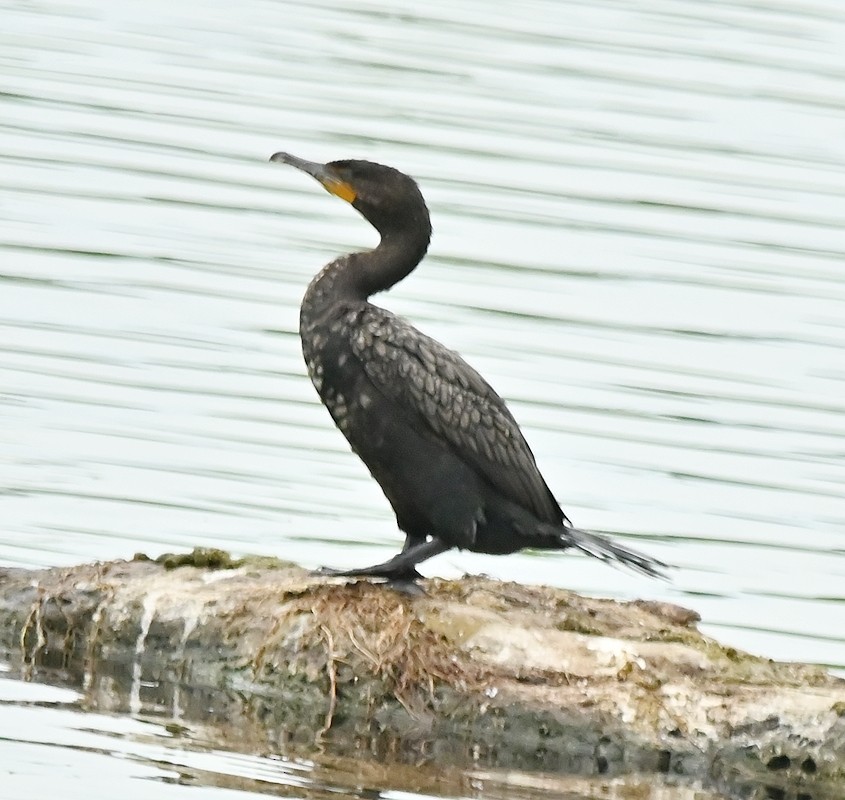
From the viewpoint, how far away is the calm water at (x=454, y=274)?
10820 mm

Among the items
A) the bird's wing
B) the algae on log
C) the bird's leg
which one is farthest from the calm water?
the bird's wing

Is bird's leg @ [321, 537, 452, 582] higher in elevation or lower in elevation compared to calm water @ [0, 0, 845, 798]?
lower

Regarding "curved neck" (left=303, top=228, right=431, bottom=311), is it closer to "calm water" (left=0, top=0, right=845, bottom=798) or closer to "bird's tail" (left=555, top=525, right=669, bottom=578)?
"bird's tail" (left=555, top=525, right=669, bottom=578)

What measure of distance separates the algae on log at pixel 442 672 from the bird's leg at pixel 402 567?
65 millimetres

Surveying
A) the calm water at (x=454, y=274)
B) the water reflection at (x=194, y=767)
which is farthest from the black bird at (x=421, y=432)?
the calm water at (x=454, y=274)

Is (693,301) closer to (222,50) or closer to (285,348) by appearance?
(285,348)

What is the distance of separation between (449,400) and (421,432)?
0.15 metres

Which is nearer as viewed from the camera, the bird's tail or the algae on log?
the algae on log

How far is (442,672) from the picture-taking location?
773 cm

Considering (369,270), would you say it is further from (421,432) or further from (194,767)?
(194,767)

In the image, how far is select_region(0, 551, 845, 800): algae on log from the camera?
24.8 ft

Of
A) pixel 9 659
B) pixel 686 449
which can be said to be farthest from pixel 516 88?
pixel 9 659

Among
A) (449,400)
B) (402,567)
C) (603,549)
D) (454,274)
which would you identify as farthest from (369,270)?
(454,274)

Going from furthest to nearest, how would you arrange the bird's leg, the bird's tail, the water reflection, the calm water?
1. the calm water
2. the bird's tail
3. the bird's leg
4. the water reflection
